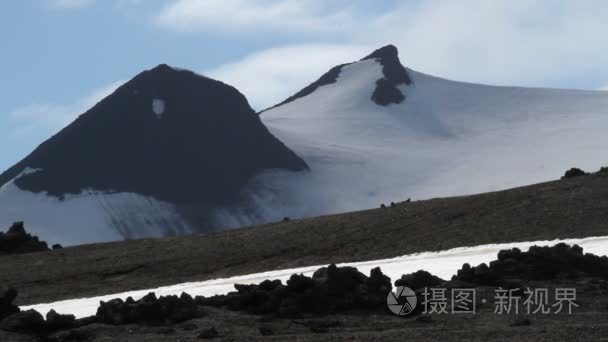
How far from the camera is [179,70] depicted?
175500mm

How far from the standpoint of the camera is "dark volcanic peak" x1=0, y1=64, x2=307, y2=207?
150m

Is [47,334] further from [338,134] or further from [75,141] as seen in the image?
[338,134]

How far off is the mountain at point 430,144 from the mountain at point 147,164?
6.23 m

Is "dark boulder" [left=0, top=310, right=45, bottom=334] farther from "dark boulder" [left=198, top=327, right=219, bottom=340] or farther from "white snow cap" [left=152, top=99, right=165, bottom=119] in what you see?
"white snow cap" [left=152, top=99, right=165, bottom=119]

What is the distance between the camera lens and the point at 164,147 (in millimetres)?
163875

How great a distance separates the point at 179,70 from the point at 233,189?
92.8 ft

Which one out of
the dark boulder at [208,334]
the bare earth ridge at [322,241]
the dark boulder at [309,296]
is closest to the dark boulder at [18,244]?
the bare earth ridge at [322,241]

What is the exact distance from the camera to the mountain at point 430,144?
484 ft

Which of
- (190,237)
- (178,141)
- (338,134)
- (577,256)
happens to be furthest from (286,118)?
(577,256)

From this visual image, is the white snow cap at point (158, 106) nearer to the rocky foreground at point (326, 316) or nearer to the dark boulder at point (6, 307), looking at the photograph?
the rocky foreground at point (326, 316)

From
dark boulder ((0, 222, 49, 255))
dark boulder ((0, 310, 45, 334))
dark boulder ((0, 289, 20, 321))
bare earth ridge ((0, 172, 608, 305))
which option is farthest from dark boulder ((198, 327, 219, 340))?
dark boulder ((0, 222, 49, 255))

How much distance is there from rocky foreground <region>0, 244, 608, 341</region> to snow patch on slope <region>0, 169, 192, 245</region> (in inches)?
3939

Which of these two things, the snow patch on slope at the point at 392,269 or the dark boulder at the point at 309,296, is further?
the snow patch on slope at the point at 392,269

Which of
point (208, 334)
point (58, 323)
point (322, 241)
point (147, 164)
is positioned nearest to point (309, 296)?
point (208, 334)
